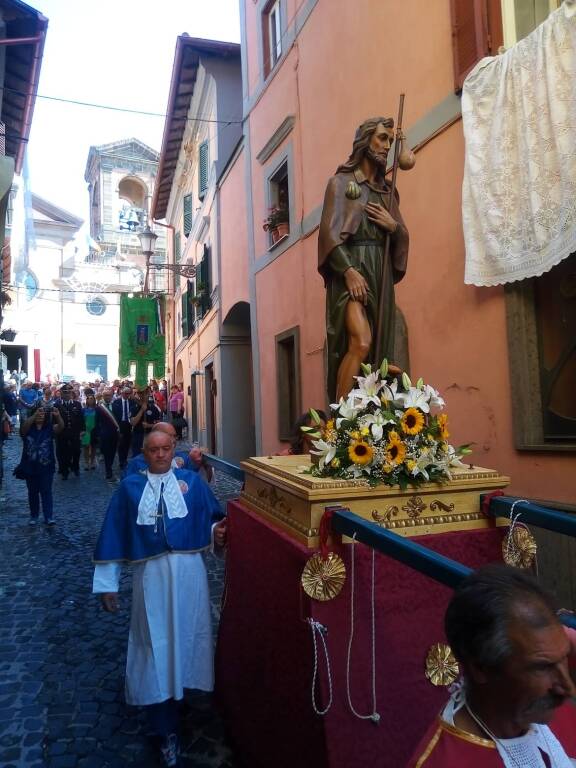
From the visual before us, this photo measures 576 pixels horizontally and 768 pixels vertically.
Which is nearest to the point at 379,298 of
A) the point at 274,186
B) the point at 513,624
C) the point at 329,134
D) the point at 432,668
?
the point at 432,668

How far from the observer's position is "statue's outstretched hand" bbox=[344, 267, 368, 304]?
3.13 metres

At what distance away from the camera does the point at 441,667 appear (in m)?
2.07

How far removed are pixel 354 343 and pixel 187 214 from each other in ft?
61.1

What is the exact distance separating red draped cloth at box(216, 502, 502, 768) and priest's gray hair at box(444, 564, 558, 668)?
3.27ft

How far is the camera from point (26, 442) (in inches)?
314

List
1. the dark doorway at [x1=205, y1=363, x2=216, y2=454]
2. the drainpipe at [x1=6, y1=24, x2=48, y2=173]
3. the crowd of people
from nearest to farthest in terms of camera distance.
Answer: the crowd of people, the drainpipe at [x1=6, y1=24, x2=48, y2=173], the dark doorway at [x1=205, y1=363, x2=216, y2=454]

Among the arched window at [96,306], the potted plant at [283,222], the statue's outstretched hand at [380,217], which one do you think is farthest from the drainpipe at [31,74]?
the arched window at [96,306]

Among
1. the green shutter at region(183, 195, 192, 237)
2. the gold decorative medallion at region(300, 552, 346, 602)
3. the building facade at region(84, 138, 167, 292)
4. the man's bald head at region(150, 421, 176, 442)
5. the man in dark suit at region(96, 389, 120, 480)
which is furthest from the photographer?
the building facade at region(84, 138, 167, 292)

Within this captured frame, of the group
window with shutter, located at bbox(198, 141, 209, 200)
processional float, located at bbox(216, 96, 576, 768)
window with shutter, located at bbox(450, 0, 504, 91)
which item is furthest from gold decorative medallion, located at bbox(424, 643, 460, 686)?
window with shutter, located at bbox(198, 141, 209, 200)

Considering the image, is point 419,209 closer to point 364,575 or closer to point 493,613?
point 364,575

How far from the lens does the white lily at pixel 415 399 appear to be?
247cm

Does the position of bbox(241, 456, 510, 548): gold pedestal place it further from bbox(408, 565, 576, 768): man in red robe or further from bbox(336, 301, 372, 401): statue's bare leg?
bbox(408, 565, 576, 768): man in red robe

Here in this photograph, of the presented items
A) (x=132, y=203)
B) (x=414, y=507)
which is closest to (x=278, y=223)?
(x=414, y=507)

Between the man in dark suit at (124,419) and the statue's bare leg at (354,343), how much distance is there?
11.0 m
